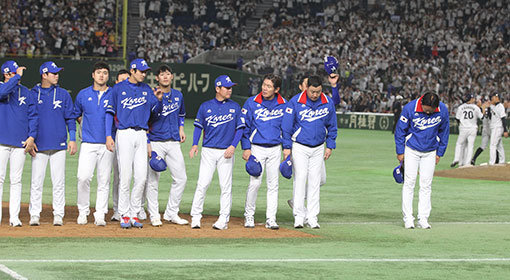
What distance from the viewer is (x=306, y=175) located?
11.2m

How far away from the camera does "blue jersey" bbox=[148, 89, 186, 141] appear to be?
11.0 metres

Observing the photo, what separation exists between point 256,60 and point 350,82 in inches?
222

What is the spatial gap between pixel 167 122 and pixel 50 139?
1.52 m

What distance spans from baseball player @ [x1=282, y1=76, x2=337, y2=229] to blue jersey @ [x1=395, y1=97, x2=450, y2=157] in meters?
1.07

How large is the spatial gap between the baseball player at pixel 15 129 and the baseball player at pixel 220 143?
204 cm

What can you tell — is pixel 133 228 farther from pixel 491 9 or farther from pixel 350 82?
pixel 491 9

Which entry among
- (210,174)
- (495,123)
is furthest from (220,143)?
(495,123)

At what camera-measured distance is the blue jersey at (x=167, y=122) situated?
36.2ft

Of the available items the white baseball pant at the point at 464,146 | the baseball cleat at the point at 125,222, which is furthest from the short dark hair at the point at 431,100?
the white baseball pant at the point at 464,146

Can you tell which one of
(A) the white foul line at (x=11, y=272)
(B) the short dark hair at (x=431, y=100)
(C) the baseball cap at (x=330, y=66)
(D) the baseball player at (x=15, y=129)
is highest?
(C) the baseball cap at (x=330, y=66)

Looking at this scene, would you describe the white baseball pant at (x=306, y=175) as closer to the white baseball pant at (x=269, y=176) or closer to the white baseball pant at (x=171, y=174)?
the white baseball pant at (x=269, y=176)

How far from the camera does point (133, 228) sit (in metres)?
10.6

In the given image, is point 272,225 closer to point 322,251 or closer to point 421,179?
point 322,251

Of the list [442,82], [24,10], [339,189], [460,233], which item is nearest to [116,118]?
[460,233]
